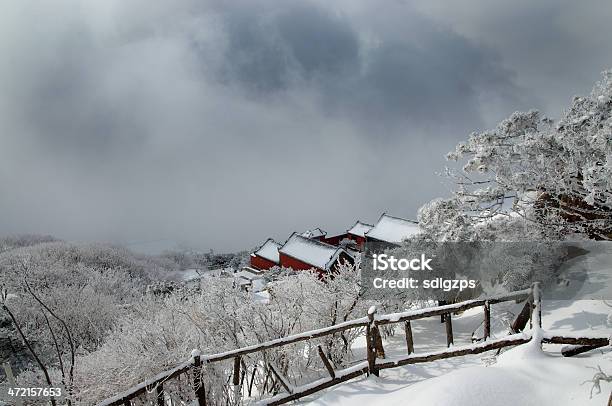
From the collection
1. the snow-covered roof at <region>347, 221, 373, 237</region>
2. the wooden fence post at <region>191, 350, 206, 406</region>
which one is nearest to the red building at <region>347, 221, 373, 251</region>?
the snow-covered roof at <region>347, 221, 373, 237</region>

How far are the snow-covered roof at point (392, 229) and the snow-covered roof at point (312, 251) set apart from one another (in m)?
6.18

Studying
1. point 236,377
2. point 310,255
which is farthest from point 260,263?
point 236,377

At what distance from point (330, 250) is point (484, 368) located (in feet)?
103

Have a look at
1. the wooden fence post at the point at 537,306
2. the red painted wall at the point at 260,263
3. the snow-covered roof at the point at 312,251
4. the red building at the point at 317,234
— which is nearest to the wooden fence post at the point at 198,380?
the wooden fence post at the point at 537,306

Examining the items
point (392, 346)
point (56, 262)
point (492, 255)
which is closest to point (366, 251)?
point (392, 346)

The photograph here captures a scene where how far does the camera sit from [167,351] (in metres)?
8.37

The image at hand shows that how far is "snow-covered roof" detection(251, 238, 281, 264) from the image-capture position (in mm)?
43031

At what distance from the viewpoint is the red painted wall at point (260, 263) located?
4305 cm

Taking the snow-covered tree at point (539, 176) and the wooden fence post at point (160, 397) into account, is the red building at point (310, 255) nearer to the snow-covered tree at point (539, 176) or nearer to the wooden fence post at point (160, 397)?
the snow-covered tree at point (539, 176)

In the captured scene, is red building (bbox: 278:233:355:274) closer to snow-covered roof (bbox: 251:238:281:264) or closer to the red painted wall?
snow-covered roof (bbox: 251:238:281:264)

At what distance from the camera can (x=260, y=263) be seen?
44406 millimetres

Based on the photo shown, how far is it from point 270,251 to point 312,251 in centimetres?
827

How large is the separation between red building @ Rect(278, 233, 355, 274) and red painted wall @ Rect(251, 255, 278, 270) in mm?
3575

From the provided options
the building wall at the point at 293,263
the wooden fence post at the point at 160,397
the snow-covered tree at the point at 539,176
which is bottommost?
the building wall at the point at 293,263
